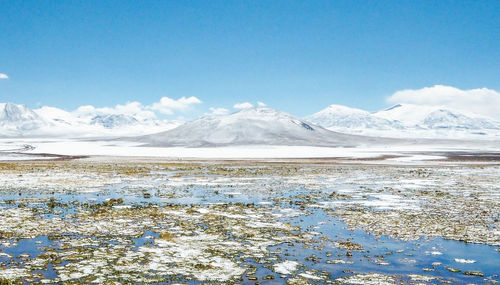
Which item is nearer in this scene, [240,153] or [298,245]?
[298,245]

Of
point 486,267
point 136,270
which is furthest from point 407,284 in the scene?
point 136,270

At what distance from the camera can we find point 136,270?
538 inches

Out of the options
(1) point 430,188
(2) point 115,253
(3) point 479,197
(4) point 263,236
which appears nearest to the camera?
(2) point 115,253

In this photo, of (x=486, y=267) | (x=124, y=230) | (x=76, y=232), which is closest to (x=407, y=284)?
(x=486, y=267)

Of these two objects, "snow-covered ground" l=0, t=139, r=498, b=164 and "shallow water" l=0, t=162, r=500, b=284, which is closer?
"shallow water" l=0, t=162, r=500, b=284

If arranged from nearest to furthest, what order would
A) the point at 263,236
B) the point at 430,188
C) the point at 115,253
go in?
the point at 115,253 < the point at 263,236 < the point at 430,188

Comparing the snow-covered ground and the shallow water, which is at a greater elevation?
the snow-covered ground

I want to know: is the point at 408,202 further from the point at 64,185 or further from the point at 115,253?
the point at 64,185

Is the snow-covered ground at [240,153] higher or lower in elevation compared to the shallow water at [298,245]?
higher

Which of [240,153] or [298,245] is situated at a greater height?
[240,153]

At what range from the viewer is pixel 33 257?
48.6ft

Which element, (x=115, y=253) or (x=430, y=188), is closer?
(x=115, y=253)

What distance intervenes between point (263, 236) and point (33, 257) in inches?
365

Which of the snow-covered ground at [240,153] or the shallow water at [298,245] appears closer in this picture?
the shallow water at [298,245]
